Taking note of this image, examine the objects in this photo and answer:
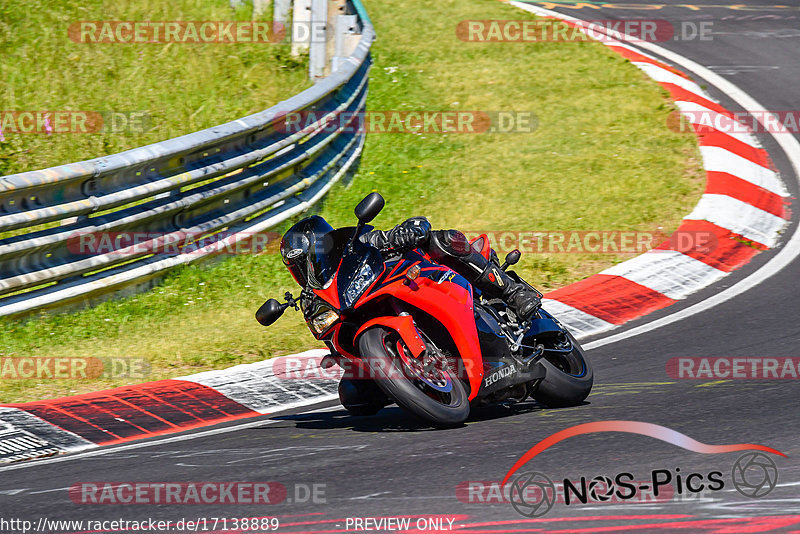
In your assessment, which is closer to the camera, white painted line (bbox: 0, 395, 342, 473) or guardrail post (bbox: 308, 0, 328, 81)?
white painted line (bbox: 0, 395, 342, 473)

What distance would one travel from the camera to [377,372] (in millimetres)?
4836

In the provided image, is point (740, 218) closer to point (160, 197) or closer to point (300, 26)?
point (160, 197)

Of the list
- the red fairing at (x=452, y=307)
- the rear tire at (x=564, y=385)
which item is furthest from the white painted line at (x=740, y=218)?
the red fairing at (x=452, y=307)

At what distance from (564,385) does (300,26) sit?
823 centimetres

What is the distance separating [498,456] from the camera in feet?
15.3

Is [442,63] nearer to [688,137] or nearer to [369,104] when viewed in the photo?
[369,104]

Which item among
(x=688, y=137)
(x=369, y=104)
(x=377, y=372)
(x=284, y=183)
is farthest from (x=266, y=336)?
(x=688, y=137)

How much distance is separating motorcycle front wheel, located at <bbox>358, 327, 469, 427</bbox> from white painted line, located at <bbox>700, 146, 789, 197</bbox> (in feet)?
20.8

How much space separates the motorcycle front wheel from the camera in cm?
484

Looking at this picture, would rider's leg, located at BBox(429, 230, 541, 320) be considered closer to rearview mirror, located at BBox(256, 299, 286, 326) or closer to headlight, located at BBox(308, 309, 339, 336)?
headlight, located at BBox(308, 309, 339, 336)

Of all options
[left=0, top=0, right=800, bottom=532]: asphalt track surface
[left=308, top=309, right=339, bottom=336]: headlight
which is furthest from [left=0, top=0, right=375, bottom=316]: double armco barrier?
[left=308, top=309, right=339, bottom=336]: headlight

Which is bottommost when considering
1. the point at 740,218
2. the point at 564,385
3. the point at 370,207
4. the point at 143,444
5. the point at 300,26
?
the point at 143,444

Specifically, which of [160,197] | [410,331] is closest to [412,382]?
[410,331]

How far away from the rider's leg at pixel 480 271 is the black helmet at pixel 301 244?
0.69 meters
